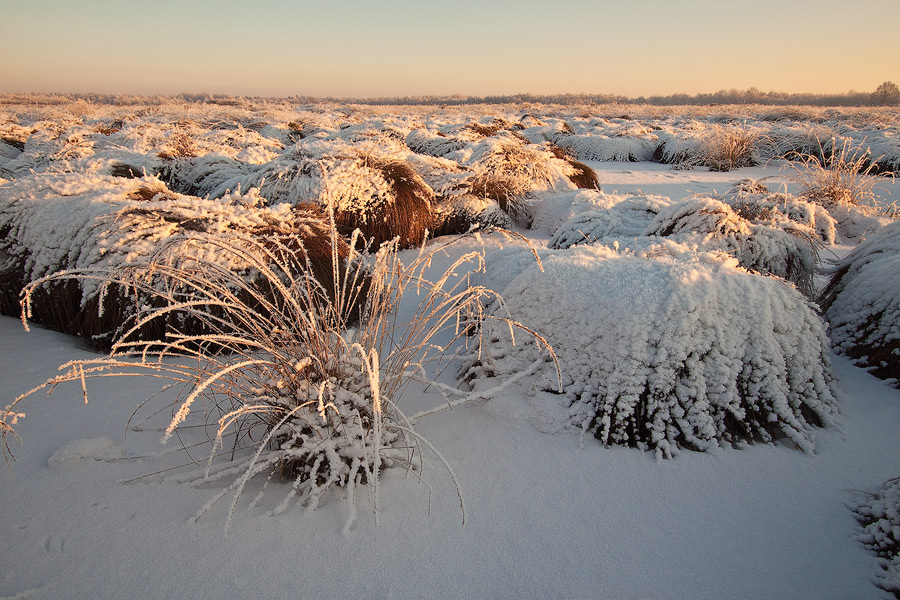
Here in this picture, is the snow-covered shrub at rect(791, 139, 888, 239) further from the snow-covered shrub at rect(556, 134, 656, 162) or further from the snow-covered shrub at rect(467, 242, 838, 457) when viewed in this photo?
the snow-covered shrub at rect(556, 134, 656, 162)

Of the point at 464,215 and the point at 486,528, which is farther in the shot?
the point at 464,215

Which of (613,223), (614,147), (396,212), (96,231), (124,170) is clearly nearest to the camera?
(96,231)

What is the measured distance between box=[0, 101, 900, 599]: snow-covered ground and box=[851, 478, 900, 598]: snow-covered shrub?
0.08ft

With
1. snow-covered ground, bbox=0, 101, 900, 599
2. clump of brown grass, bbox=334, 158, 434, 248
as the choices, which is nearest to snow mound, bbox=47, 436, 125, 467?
snow-covered ground, bbox=0, 101, 900, 599

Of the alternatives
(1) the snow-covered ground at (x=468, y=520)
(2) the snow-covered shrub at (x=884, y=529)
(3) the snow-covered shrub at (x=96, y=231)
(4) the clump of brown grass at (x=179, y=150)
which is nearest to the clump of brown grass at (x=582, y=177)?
(3) the snow-covered shrub at (x=96, y=231)

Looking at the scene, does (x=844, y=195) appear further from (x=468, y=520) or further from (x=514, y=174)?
(x=468, y=520)

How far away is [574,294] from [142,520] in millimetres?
1524

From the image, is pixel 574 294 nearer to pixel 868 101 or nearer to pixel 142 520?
pixel 142 520

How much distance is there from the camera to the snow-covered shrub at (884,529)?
1.06 m

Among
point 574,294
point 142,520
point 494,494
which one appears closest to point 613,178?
point 574,294

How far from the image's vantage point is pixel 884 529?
1.16 m

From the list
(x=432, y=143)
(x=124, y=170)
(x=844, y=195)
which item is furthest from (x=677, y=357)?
(x=432, y=143)

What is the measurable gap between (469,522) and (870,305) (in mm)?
2052

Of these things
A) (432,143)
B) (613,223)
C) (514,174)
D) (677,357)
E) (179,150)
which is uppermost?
(432,143)
